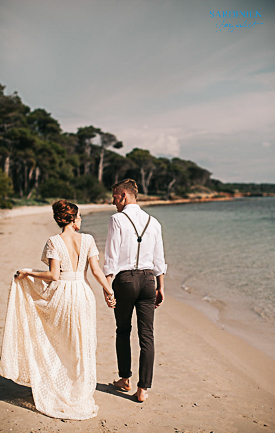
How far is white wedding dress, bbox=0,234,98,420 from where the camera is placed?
265 centimetres

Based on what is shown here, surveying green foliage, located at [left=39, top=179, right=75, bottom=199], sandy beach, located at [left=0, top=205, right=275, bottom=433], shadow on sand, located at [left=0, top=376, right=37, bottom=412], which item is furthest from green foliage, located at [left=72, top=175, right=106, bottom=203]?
shadow on sand, located at [left=0, top=376, right=37, bottom=412]

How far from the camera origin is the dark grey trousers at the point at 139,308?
2.79 m

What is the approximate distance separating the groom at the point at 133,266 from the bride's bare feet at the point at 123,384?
17 centimetres

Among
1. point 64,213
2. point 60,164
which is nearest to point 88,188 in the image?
point 60,164

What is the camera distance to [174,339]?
473cm

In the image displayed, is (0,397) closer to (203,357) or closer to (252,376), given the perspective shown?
(203,357)

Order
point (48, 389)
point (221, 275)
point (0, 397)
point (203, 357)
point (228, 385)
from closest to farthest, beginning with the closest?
point (48, 389) < point (0, 397) < point (228, 385) < point (203, 357) < point (221, 275)

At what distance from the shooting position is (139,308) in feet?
9.44

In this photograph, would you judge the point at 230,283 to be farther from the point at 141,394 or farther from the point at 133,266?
the point at 133,266

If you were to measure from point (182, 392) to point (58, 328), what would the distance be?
4.62 ft

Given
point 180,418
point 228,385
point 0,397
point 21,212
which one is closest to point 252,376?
point 228,385

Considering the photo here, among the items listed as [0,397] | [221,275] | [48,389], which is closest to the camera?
[48,389]

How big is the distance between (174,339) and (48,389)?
2.41 metres

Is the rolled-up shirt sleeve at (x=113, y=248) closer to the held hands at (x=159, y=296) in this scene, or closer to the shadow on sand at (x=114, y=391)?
the held hands at (x=159, y=296)
